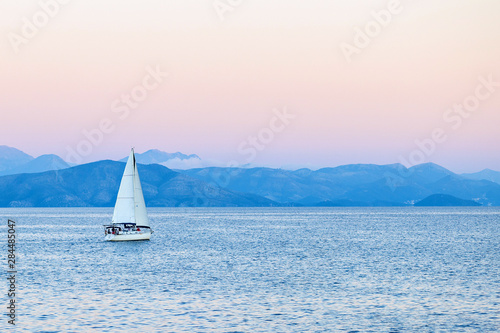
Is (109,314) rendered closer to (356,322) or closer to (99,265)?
(356,322)

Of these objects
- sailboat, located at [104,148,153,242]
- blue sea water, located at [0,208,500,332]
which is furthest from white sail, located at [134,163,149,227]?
blue sea water, located at [0,208,500,332]

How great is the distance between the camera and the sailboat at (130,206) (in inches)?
4444

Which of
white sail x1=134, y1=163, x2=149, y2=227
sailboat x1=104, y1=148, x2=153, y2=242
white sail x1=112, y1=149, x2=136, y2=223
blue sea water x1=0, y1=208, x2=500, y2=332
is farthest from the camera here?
white sail x1=134, y1=163, x2=149, y2=227

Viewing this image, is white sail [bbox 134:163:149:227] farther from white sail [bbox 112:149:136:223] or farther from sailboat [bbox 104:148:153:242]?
white sail [bbox 112:149:136:223]

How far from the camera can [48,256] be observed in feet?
306

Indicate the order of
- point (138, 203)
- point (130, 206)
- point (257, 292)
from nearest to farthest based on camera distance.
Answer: point (257, 292), point (130, 206), point (138, 203)

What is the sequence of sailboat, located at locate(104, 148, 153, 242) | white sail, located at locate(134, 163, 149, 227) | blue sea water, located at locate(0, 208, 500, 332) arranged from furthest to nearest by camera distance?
1. white sail, located at locate(134, 163, 149, 227)
2. sailboat, located at locate(104, 148, 153, 242)
3. blue sea water, located at locate(0, 208, 500, 332)

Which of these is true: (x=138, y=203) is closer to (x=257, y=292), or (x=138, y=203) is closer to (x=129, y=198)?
(x=129, y=198)

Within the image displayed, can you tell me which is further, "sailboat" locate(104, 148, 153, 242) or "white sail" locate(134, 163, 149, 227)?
"white sail" locate(134, 163, 149, 227)

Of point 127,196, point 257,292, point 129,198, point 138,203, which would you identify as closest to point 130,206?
point 129,198

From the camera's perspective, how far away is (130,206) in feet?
372

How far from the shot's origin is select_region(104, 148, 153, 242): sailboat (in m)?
113

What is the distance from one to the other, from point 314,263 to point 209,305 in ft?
113

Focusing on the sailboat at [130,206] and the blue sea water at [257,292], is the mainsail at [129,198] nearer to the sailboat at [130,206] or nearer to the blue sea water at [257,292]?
the sailboat at [130,206]
